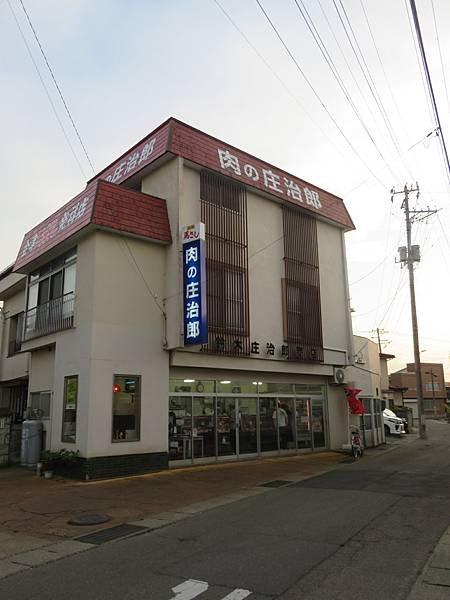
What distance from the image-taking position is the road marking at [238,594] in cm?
491

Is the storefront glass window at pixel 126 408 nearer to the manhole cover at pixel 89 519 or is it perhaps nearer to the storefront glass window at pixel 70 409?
the storefront glass window at pixel 70 409

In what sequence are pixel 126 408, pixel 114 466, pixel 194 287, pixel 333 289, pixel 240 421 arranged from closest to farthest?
1. pixel 114 466
2. pixel 126 408
3. pixel 194 287
4. pixel 240 421
5. pixel 333 289

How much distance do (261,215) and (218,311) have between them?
14.3 ft

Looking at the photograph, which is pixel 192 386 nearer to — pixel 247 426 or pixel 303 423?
pixel 247 426

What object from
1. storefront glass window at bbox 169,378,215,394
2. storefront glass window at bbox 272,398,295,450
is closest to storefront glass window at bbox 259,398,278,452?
storefront glass window at bbox 272,398,295,450

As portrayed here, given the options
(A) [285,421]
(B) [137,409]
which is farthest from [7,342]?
(A) [285,421]

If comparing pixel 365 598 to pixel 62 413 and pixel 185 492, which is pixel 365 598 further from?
pixel 62 413

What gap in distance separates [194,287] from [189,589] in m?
9.28

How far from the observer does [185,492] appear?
443 inches

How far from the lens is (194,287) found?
544 inches

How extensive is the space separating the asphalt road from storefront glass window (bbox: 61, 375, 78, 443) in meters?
5.69

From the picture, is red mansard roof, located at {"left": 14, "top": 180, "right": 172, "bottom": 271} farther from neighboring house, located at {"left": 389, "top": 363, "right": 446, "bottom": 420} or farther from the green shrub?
neighboring house, located at {"left": 389, "top": 363, "right": 446, "bottom": 420}

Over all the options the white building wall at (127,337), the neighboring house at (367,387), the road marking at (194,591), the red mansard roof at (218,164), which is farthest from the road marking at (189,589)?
the neighboring house at (367,387)

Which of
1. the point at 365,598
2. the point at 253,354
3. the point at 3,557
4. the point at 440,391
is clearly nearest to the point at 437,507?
the point at 365,598
